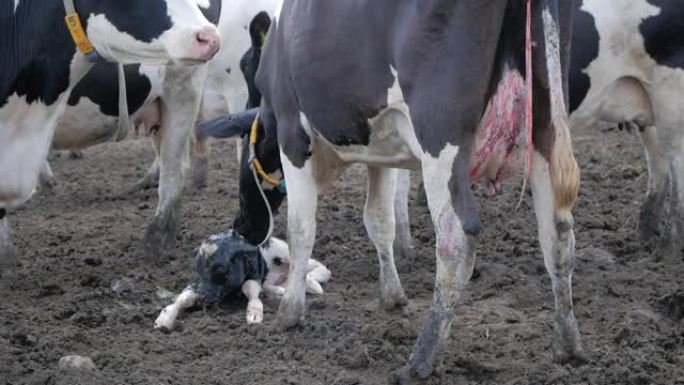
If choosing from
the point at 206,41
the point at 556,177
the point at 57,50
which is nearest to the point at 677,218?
the point at 556,177

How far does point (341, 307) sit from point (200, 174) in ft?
13.2

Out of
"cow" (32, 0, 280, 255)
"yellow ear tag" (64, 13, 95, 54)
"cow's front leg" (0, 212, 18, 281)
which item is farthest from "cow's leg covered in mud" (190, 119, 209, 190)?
"yellow ear tag" (64, 13, 95, 54)

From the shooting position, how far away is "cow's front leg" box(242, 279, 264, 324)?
7.48 m

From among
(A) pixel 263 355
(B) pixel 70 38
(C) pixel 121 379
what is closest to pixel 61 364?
(C) pixel 121 379

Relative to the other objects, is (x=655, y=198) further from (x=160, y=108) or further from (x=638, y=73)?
(x=160, y=108)

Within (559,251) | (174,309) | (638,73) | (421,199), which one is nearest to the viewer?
(559,251)

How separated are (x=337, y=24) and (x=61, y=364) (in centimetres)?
225

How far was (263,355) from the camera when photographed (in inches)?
268

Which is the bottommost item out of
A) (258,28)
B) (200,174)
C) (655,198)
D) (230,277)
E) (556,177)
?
(230,277)

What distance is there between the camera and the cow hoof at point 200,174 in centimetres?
1141

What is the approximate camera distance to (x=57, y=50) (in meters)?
7.12

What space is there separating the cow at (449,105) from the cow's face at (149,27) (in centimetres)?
53

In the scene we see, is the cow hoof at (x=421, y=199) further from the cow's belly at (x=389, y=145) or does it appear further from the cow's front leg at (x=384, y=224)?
the cow's belly at (x=389, y=145)

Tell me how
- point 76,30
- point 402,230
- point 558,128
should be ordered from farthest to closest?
point 402,230 → point 76,30 → point 558,128
